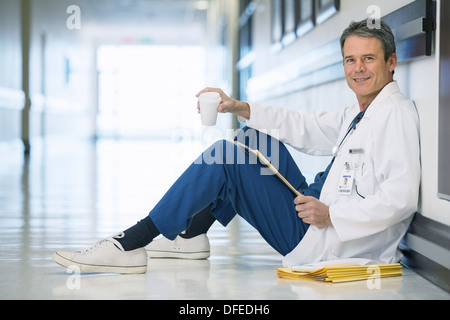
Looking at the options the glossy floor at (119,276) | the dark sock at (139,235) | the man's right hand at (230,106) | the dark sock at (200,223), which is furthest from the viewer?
the dark sock at (200,223)

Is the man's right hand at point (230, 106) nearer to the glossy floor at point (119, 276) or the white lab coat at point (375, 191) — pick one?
the white lab coat at point (375, 191)

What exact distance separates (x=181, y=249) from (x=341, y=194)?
0.85m

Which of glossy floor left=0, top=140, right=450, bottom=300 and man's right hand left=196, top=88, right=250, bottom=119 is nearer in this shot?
glossy floor left=0, top=140, right=450, bottom=300

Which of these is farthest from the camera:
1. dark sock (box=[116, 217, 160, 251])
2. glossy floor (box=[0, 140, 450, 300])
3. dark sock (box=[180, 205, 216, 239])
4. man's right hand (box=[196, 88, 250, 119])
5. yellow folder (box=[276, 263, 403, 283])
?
dark sock (box=[180, 205, 216, 239])

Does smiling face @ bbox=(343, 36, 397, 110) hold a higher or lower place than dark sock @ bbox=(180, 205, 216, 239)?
higher

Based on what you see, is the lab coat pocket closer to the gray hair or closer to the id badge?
the id badge

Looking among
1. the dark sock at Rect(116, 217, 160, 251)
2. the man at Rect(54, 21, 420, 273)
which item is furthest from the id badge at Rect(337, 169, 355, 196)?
the dark sock at Rect(116, 217, 160, 251)

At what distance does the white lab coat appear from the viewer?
89.7 inches

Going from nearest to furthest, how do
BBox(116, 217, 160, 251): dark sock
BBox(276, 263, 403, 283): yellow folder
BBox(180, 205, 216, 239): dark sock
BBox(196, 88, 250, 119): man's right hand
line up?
BBox(276, 263, 403, 283): yellow folder
BBox(116, 217, 160, 251): dark sock
BBox(196, 88, 250, 119): man's right hand
BBox(180, 205, 216, 239): dark sock

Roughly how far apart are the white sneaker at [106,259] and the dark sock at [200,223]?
43cm

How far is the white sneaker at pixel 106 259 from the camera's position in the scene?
2.46 m

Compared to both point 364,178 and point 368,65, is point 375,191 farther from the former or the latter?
point 368,65

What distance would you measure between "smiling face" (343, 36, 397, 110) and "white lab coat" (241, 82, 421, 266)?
0.06 metres

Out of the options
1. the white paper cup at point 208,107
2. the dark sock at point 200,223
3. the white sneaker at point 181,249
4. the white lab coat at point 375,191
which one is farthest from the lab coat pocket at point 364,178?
the white sneaker at point 181,249
